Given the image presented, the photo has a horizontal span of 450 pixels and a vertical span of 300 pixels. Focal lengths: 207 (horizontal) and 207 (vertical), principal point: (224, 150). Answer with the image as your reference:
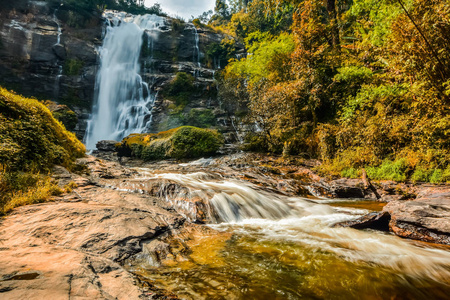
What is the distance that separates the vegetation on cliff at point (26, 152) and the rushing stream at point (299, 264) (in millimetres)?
2722

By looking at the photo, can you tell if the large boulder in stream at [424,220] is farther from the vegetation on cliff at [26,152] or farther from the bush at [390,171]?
the vegetation on cliff at [26,152]

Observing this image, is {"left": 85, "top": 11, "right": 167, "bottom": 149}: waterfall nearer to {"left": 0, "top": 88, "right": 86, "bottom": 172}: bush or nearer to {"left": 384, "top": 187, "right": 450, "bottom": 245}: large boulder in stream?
{"left": 0, "top": 88, "right": 86, "bottom": 172}: bush

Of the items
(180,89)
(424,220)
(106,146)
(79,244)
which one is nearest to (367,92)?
(424,220)

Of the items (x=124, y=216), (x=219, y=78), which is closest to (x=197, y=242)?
(x=124, y=216)

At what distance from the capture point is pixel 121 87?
26.6m

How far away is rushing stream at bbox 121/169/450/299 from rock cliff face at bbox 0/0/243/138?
19.0 meters

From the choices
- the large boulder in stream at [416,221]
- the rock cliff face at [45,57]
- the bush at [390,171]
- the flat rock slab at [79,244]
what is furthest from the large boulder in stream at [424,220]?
the rock cliff face at [45,57]

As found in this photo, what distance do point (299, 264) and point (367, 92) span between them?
24.2ft

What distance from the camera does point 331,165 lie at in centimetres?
903

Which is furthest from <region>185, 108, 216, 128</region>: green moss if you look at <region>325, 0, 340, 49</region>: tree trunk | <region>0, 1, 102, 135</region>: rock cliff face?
<region>325, 0, 340, 49</region>: tree trunk

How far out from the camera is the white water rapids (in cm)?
317

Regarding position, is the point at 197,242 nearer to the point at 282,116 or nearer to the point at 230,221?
the point at 230,221

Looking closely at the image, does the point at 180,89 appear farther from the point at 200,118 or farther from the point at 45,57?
the point at 45,57

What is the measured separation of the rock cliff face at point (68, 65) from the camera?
23.6m
